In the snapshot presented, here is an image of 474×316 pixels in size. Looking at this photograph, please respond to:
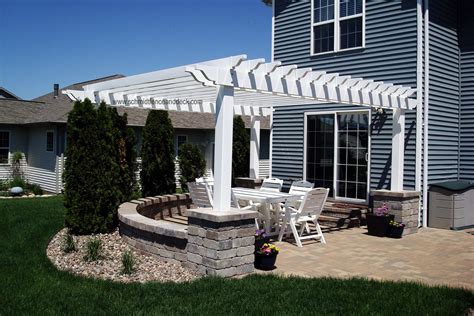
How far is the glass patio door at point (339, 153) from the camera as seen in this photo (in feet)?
32.9

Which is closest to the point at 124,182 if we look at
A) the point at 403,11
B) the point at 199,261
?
the point at 199,261

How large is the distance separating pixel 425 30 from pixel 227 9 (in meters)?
6.68

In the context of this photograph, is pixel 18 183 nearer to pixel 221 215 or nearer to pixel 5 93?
pixel 5 93

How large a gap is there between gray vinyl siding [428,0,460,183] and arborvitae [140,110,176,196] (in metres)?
6.86

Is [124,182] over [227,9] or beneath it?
beneath

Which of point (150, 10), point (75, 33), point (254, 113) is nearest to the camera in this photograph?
point (254, 113)

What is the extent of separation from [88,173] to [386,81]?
6.32 metres

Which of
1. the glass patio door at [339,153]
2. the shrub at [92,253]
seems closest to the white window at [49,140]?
the glass patio door at [339,153]

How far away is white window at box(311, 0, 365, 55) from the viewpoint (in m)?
10.1

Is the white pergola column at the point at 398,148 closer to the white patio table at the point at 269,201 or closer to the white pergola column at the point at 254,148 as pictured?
the white patio table at the point at 269,201

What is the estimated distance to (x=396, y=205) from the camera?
862 cm

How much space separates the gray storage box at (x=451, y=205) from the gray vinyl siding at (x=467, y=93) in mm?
762

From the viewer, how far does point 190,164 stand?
17.0 meters

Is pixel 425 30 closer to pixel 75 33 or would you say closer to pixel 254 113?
pixel 254 113
